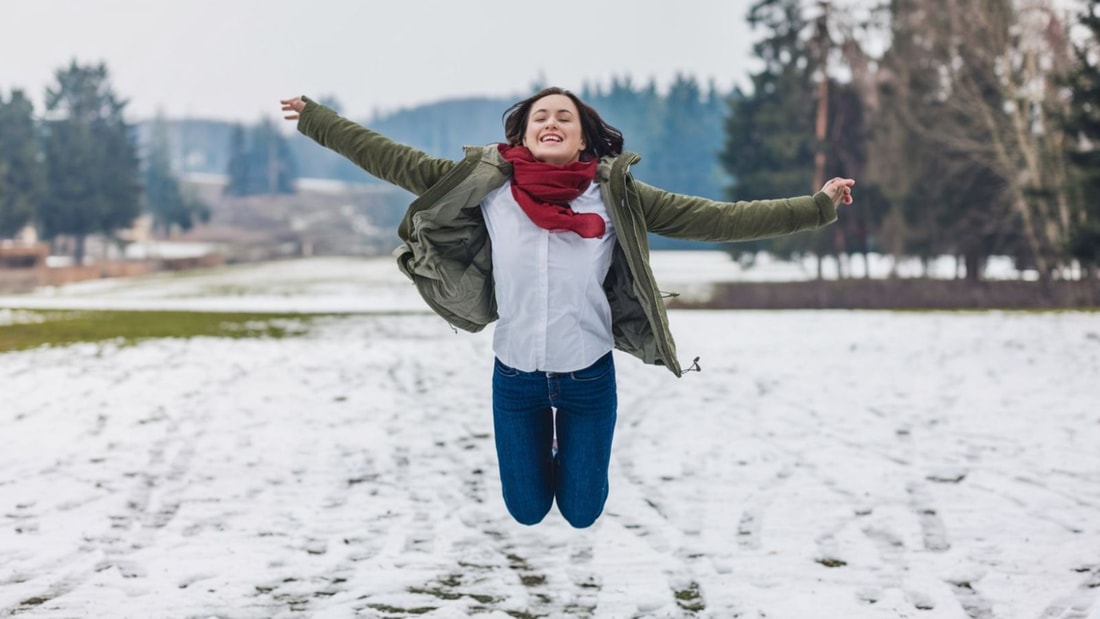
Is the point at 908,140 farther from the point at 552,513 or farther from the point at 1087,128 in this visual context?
the point at 552,513

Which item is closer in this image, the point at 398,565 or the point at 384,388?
the point at 398,565

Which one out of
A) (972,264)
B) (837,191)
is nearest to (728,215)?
(837,191)

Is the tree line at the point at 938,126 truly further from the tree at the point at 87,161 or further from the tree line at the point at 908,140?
the tree at the point at 87,161

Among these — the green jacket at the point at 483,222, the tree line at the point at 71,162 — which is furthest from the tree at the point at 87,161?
the green jacket at the point at 483,222

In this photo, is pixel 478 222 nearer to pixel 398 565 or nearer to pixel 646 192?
pixel 646 192

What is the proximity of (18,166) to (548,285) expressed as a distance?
53.4m

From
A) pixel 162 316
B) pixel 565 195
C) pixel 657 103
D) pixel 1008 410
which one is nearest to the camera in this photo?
pixel 565 195

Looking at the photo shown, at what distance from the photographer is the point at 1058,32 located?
Answer: 2583 cm

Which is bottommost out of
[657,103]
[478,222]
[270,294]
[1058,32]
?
[270,294]

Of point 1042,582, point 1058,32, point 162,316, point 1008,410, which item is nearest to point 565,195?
point 1042,582

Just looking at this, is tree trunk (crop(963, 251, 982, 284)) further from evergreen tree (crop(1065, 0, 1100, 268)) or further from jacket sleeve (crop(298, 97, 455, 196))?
jacket sleeve (crop(298, 97, 455, 196))

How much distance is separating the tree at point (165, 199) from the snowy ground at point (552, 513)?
6754cm

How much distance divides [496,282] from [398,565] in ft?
8.69

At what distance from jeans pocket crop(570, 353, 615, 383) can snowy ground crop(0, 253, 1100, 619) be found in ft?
5.48
